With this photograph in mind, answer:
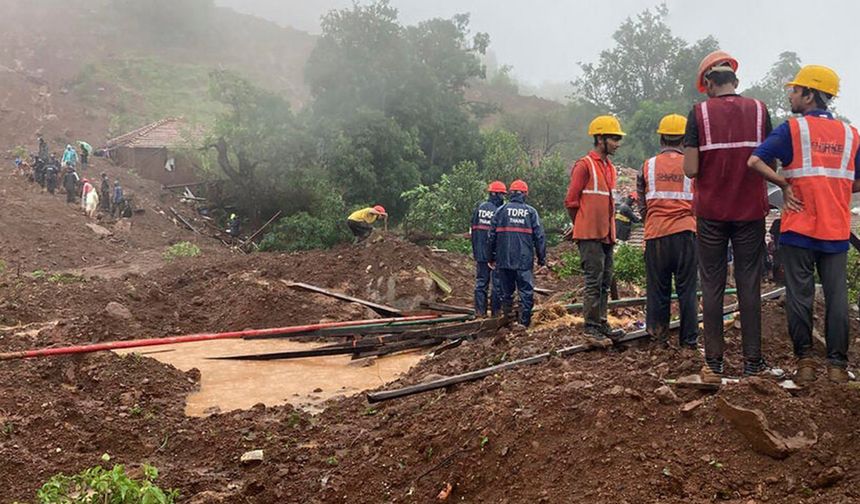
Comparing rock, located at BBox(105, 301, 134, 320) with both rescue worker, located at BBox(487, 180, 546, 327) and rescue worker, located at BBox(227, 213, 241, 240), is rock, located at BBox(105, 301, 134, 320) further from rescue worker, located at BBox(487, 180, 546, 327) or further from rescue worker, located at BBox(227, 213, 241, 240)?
rescue worker, located at BBox(227, 213, 241, 240)

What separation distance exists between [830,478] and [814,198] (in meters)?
1.70

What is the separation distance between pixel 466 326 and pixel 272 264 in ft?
25.8

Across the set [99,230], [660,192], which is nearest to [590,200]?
[660,192]

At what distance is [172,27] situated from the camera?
69.3m

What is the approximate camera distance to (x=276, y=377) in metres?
7.77

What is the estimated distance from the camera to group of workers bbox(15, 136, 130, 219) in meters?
24.3

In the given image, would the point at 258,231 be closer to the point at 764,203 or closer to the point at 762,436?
the point at 764,203

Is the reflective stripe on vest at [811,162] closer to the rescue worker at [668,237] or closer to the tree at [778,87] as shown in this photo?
the rescue worker at [668,237]

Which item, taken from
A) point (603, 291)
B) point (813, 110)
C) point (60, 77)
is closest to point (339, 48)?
point (603, 291)

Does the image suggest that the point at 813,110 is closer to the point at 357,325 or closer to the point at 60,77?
the point at 357,325

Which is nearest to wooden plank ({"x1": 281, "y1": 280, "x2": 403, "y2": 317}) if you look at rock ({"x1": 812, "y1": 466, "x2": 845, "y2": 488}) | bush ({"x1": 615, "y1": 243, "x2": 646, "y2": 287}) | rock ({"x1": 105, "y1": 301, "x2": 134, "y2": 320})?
rock ({"x1": 105, "y1": 301, "x2": 134, "y2": 320})

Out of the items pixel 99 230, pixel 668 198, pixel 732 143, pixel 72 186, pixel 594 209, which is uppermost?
pixel 732 143

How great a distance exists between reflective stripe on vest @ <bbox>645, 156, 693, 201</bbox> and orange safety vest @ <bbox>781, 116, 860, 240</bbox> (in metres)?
1.40

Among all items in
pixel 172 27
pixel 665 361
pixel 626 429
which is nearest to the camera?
pixel 626 429
